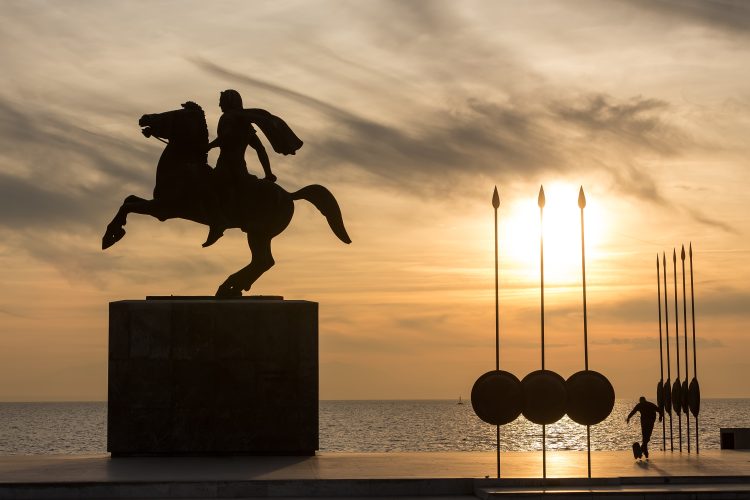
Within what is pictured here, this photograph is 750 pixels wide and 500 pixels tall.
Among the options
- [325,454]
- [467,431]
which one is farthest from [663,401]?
[467,431]

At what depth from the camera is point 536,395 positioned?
20297mm

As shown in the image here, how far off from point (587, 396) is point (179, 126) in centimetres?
930

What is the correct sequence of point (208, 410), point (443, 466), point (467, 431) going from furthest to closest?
point (467, 431)
point (208, 410)
point (443, 466)

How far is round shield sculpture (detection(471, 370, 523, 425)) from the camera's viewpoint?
20125 mm

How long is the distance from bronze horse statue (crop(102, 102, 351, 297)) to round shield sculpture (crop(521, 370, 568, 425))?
6826mm

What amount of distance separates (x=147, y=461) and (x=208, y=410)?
1.54m

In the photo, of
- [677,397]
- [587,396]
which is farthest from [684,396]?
[587,396]

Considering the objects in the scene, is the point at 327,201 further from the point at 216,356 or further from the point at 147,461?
the point at 147,461

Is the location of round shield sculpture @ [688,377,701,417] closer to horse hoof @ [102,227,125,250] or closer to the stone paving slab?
the stone paving slab

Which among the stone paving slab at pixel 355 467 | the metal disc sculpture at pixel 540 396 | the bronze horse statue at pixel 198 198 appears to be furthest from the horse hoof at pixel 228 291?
the metal disc sculpture at pixel 540 396

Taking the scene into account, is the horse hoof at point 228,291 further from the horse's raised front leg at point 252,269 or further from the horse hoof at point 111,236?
the horse hoof at point 111,236

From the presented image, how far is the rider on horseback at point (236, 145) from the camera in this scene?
2431 cm

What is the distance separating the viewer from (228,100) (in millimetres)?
24484

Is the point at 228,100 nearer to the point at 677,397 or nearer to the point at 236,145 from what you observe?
the point at 236,145
